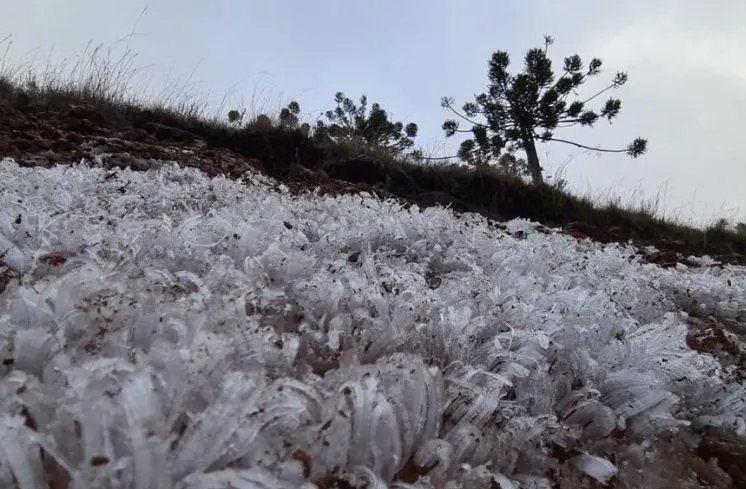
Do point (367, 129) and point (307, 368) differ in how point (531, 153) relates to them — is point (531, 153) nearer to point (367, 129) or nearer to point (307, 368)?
point (367, 129)

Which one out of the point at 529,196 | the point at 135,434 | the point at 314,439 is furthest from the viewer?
the point at 529,196

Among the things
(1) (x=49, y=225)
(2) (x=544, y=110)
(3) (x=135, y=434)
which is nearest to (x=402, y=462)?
(3) (x=135, y=434)

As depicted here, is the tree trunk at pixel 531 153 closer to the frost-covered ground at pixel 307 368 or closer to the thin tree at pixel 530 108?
the thin tree at pixel 530 108

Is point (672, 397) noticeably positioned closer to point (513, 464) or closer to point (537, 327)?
point (537, 327)

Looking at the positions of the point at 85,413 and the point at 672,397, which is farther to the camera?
the point at 672,397

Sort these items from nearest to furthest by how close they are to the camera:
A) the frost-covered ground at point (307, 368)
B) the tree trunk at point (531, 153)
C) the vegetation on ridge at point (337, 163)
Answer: the frost-covered ground at point (307, 368) < the vegetation on ridge at point (337, 163) < the tree trunk at point (531, 153)

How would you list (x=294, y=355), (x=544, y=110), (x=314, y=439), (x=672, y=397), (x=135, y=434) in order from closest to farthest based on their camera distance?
(x=135, y=434) → (x=314, y=439) → (x=294, y=355) → (x=672, y=397) → (x=544, y=110)

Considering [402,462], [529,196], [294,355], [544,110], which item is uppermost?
[544,110]

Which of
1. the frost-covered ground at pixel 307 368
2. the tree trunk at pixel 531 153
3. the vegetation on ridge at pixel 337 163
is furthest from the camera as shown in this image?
the tree trunk at pixel 531 153

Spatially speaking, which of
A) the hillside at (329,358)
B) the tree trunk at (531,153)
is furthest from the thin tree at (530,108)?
the hillside at (329,358)
